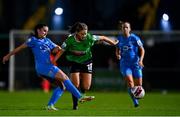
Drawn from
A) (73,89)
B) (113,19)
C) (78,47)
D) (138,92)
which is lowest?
(138,92)

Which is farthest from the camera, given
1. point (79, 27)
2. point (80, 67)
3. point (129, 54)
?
point (129, 54)

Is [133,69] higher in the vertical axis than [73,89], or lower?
higher

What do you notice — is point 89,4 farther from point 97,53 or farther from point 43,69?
point 43,69

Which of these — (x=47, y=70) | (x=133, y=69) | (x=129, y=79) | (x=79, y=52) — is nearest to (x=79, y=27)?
(x=79, y=52)

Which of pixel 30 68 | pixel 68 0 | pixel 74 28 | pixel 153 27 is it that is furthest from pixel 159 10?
pixel 74 28

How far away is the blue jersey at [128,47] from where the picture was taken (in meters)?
17.8

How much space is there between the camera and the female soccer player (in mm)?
15695

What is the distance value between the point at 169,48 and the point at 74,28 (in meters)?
14.5

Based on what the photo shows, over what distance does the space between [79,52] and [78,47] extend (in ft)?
0.40

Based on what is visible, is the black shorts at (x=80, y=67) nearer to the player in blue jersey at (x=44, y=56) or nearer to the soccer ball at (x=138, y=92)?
the player in blue jersey at (x=44, y=56)

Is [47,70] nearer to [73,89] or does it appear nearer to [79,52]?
[73,89]

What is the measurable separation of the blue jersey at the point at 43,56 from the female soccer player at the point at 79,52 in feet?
1.44

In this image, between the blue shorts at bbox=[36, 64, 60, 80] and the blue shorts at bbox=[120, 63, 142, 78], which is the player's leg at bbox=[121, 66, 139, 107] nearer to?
the blue shorts at bbox=[120, 63, 142, 78]

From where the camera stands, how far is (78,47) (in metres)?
15.8
